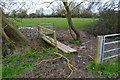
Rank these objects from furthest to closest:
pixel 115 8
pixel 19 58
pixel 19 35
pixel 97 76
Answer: pixel 115 8 < pixel 19 35 < pixel 19 58 < pixel 97 76

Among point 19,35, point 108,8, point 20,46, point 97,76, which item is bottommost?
point 97,76

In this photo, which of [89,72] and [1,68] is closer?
[89,72]

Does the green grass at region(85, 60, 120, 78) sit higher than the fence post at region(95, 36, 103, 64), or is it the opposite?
the fence post at region(95, 36, 103, 64)

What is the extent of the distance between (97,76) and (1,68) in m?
Answer: 3.10

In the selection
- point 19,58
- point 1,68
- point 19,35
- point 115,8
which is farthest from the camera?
point 115,8

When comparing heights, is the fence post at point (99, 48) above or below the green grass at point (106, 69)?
above

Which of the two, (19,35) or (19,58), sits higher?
(19,35)

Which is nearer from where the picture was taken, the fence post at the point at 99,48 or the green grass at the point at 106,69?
the green grass at the point at 106,69

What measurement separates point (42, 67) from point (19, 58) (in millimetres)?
1401

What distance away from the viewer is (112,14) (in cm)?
912

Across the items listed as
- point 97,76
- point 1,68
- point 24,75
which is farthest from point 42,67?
point 97,76

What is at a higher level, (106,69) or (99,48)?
(99,48)

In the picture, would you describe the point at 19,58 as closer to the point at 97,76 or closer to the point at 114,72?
the point at 97,76

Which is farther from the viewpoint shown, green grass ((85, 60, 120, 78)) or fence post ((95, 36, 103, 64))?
fence post ((95, 36, 103, 64))
